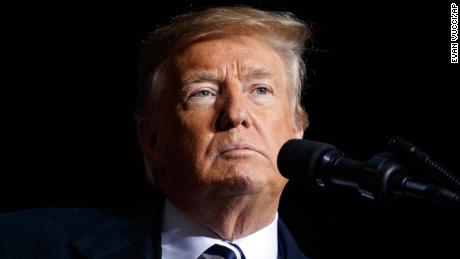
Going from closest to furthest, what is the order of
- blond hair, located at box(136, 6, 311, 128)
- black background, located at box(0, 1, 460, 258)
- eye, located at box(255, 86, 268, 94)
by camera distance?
eye, located at box(255, 86, 268, 94) → blond hair, located at box(136, 6, 311, 128) → black background, located at box(0, 1, 460, 258)

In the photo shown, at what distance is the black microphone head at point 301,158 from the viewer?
1.43m

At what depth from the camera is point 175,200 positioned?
2529 millimetres

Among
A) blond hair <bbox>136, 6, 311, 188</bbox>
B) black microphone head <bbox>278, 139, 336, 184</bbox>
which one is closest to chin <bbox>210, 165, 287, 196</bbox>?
blond hair <bbox>136, 6, 311, 188</bbox>

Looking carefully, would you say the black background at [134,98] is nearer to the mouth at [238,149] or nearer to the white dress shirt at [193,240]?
the white dress shirt at [193,240]

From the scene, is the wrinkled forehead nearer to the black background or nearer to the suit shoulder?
the black background

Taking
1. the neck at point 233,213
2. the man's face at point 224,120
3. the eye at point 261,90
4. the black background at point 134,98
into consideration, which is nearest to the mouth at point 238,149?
the man's face at point 224,120

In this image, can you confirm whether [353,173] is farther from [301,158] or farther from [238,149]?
[238,149]

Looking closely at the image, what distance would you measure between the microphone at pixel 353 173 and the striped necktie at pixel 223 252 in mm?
848

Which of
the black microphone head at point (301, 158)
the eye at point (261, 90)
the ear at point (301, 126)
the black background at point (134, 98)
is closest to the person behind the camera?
the black microphone head at point (301, 158)

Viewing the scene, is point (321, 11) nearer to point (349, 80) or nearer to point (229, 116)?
point (349, 80)

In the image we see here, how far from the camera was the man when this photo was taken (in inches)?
89.3

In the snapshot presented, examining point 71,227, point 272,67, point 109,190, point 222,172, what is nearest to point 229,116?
point 222,172

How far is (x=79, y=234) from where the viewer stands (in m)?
2.36

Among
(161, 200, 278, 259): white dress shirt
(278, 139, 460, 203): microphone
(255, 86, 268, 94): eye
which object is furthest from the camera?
(255, 86, 268, 94): eye
